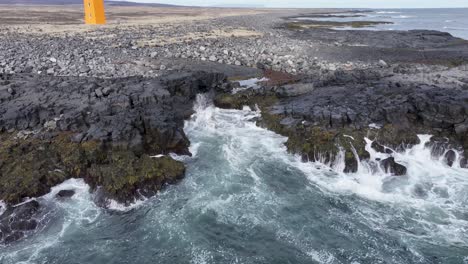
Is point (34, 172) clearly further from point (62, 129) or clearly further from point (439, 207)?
point (439, 207)

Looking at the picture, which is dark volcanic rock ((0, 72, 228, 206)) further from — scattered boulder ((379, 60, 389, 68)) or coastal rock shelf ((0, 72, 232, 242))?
scattered boulder ((379, 60, 389, 68))

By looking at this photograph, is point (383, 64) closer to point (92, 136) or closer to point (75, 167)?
point (92, 136)

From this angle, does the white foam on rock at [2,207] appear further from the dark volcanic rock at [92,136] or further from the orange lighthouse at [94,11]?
the orange lighthouse at [94,11]

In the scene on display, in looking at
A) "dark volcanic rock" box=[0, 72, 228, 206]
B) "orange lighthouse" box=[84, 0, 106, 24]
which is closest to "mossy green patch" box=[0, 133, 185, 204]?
"dark volcanic rock" box=[0, 72, 228, 206]

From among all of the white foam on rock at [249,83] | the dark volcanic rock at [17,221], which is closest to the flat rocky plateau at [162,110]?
the dark volcanic rock at [17,221]

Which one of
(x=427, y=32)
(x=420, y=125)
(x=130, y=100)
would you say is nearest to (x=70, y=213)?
(x=130, y=100)

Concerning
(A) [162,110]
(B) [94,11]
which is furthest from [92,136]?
(B) [94,11]
